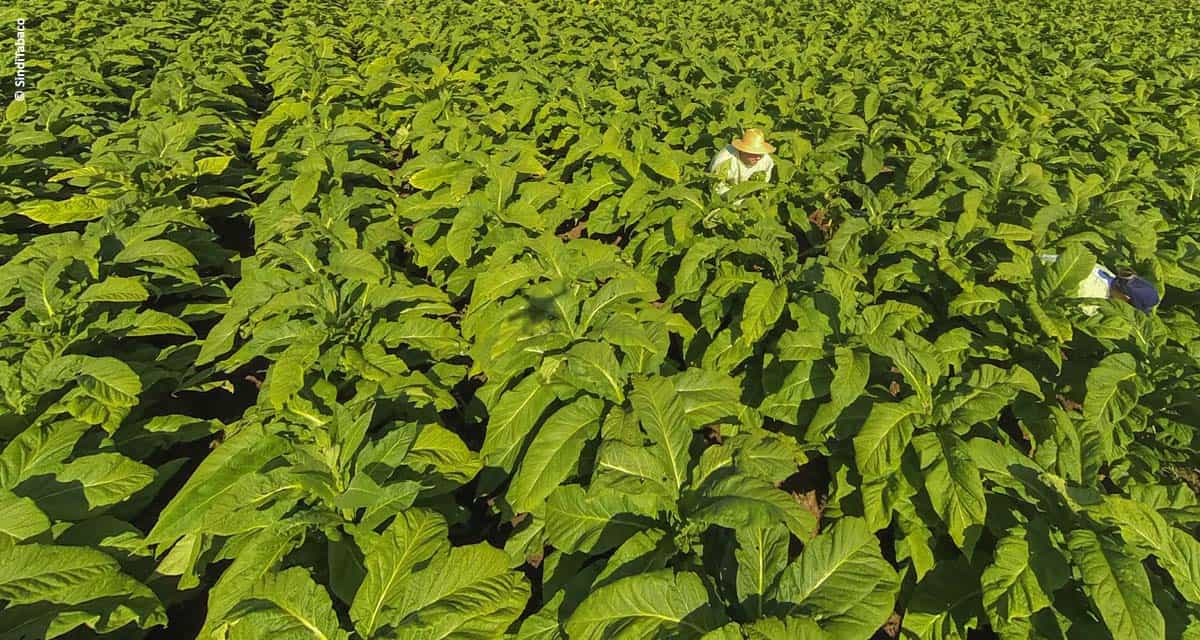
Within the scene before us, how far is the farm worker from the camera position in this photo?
162 inches

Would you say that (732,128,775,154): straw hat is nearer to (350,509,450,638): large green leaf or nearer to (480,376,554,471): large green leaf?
(480,376,554,471): large green leaf

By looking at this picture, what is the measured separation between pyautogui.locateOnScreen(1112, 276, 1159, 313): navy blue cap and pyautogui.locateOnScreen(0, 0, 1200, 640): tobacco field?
20cm

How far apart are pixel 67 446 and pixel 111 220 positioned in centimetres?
262

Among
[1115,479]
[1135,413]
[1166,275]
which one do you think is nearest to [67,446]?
[1115,479]

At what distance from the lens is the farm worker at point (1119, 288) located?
4105 mm

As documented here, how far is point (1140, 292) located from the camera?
4.12 metres

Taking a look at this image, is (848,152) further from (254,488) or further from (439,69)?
(254,488)

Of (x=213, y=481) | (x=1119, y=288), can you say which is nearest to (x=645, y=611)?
(x=213, y=481)

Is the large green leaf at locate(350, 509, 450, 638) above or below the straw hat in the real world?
above

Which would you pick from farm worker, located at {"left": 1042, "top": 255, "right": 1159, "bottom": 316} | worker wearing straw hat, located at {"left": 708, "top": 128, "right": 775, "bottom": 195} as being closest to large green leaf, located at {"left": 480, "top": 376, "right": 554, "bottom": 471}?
worker wearing straw hat, located at {"left": 708, "top": 128, "right": 775, "bottom": 195}

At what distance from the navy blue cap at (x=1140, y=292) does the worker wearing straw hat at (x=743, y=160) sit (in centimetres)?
303

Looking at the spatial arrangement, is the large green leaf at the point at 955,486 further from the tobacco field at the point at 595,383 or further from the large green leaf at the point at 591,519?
the large green leaf at the point at 591,519

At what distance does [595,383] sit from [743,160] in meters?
4.16

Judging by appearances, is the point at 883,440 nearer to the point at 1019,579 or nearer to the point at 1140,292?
the point at 1019,579
